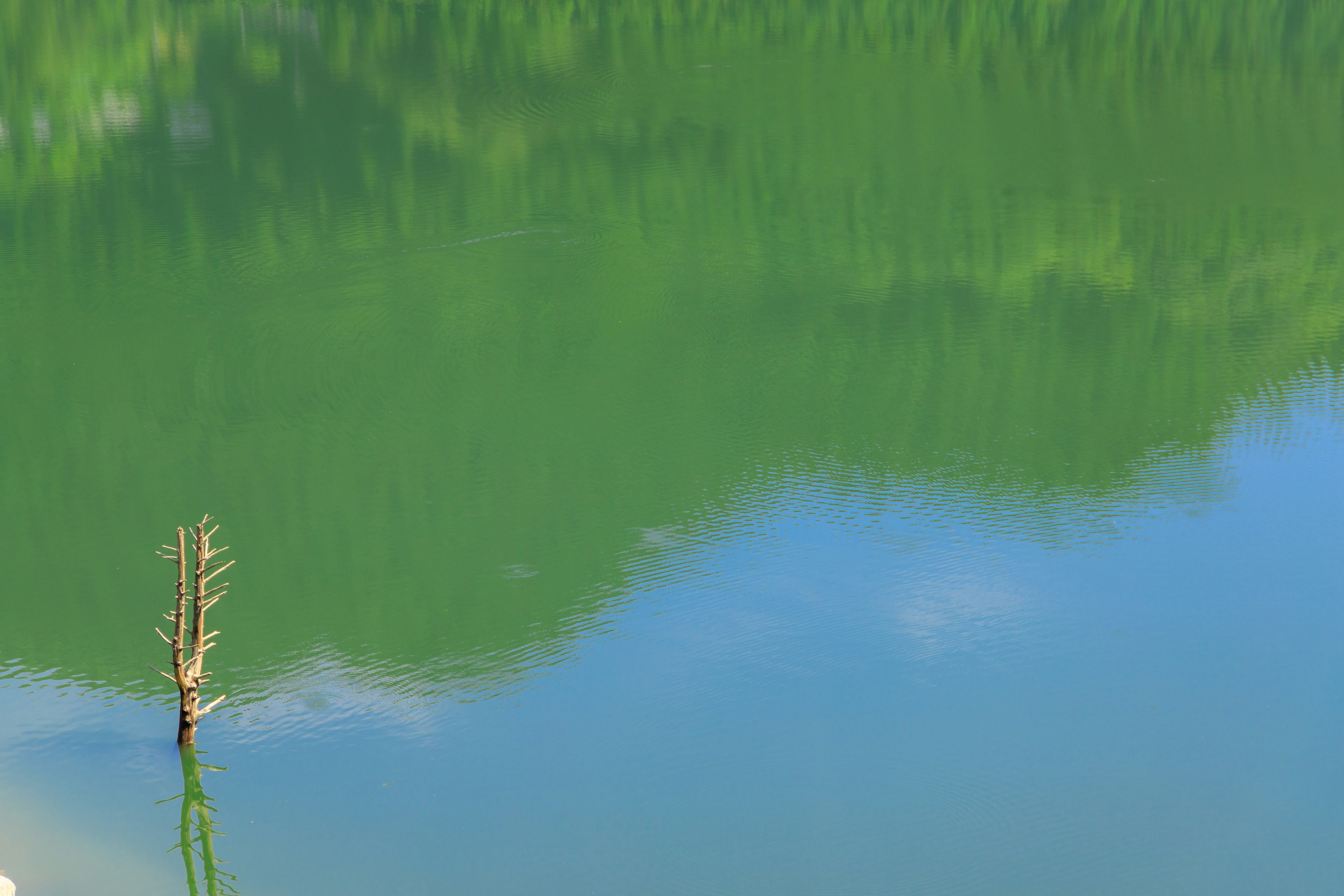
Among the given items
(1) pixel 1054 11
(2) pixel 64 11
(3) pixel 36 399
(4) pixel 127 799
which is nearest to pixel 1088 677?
(4) pixel 127 799

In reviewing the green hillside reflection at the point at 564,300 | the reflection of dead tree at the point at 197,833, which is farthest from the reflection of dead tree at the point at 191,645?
the green hillside reflection at the point at 564,300

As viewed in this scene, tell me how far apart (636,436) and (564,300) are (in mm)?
1842

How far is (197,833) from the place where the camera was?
3.99m

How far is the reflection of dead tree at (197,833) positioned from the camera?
12.6 feet

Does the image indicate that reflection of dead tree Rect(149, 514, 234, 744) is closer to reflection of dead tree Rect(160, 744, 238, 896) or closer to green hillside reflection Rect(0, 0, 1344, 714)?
reflection of dead tree Rect(160, 744, 238, 896)

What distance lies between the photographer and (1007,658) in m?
5.00

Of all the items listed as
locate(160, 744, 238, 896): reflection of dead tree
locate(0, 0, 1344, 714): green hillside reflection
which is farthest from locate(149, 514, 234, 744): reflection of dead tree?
locate(0, 0, 1344, 714): green hillside reflection

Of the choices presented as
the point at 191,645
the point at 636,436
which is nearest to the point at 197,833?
the point at 191,645

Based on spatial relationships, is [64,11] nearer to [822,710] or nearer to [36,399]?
[36,399]

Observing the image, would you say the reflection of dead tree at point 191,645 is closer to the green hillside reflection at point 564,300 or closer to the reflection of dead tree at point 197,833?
the reflection of dead tree at point 197,833

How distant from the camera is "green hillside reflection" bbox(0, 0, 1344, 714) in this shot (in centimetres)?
578

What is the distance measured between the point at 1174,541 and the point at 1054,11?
42.6 ft

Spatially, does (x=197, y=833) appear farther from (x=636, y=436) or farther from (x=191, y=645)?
(x=636, y=436)

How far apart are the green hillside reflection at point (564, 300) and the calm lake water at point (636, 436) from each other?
1.5 inches
